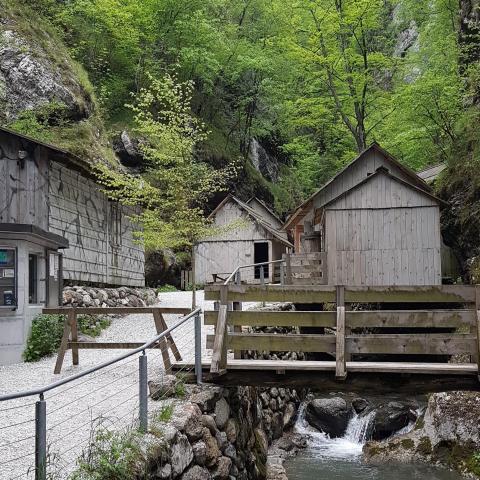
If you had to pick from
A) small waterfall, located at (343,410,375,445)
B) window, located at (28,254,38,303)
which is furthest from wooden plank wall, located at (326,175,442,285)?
window, located at (28,254,38,303)

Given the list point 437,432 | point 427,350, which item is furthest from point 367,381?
point 437,432

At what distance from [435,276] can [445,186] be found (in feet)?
15.1

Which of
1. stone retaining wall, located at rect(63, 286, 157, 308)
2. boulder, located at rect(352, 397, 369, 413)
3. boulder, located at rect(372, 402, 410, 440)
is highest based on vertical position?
stone retaining wall, located at rect(63, 286, 157, 308)

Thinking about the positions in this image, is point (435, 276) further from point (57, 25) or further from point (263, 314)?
point (57, 25)

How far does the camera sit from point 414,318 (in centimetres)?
767

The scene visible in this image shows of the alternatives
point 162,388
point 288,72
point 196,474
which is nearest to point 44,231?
point 162,388

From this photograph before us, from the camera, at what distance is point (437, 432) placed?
40.6 ft

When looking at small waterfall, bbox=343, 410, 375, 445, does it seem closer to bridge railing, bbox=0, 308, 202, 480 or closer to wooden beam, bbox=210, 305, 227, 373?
bridge railing, bbox=0, 308, 202, 480

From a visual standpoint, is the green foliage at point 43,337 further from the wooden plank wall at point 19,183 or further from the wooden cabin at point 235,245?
the wooden cabin at point 235,245

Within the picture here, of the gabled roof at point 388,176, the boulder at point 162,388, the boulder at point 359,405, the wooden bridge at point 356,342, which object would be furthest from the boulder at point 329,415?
the boulder at point 162,388

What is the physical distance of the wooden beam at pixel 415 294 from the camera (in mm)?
7621

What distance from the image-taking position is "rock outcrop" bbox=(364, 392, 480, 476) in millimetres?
11555

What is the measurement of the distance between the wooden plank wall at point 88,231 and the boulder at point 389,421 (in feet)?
30.5

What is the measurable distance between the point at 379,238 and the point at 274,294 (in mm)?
12083
